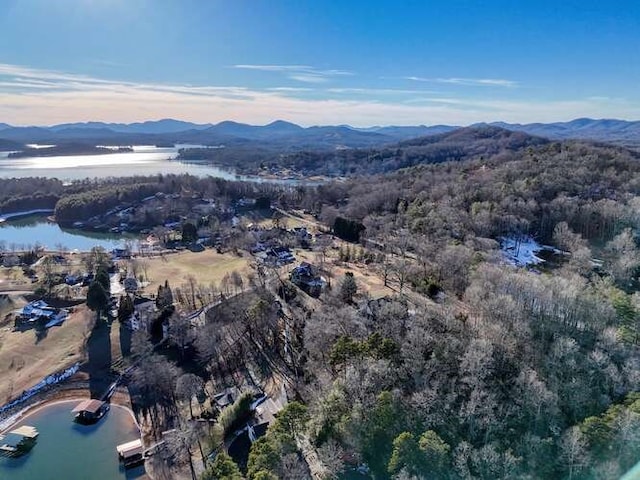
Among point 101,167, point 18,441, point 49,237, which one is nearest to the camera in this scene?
point 18,441

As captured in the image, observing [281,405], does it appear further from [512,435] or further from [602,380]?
[602,380]

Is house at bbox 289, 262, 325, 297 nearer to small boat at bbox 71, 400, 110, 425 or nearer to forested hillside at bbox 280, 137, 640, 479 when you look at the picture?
forested hillside at bbox 280, 137, 640, 479

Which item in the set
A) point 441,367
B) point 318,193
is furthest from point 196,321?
point 318,193

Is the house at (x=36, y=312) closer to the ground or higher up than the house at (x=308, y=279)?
closer to the ground

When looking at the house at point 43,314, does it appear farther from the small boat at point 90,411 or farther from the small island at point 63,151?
the small island at point 63,151

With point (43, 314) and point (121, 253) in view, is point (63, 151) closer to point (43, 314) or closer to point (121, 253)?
point (121, 253)

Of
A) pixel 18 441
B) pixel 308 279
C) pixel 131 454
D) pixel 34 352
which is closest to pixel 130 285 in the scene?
pixel 34 352

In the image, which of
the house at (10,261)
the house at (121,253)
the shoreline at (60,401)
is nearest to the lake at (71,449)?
the shoreline at (60,401)
